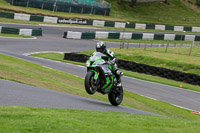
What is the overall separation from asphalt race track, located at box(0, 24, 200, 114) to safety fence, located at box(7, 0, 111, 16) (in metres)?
5.76

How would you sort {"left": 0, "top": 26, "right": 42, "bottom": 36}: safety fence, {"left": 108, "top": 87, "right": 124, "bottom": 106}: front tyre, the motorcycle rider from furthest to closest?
{"left": 0, "top": 26, "right": 42, "bottom": 36}: safety fence < {"left": 108, "top": 87, "right": 124, "bottom": 106}: front tyre < the motorcycle rider

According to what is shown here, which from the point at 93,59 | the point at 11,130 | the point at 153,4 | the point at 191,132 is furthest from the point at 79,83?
the point at 153,4

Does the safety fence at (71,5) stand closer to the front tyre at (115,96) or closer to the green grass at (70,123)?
the front tyre at (115,96)

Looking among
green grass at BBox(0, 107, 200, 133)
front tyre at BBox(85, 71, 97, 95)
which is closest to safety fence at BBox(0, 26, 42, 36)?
front tyre at BBox(85, 71, 97, 95)

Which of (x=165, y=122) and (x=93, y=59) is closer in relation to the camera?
(x=165, y=122)

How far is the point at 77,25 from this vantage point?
5175 cm

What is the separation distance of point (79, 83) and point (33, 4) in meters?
35.6

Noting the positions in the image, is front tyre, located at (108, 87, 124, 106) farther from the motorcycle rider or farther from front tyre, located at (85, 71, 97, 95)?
front tyre, located at (85, 71, 97, 95)

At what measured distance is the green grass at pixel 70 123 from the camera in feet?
20.1

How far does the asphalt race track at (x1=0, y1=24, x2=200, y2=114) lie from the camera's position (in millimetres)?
9875

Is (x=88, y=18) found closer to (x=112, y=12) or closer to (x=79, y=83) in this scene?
(x=112, y=12)

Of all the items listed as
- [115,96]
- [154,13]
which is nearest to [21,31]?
[115,96]

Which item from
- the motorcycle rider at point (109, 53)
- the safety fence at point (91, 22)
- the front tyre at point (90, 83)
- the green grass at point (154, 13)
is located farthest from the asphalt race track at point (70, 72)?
the green grass at point (154, 13)

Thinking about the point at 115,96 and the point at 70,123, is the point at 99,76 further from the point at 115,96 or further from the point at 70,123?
the point at 70,123
